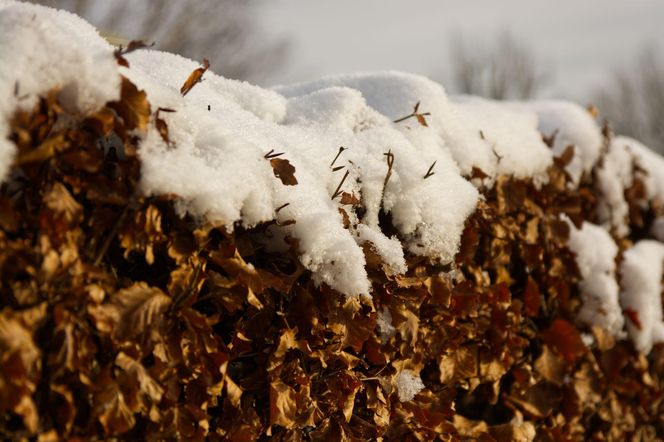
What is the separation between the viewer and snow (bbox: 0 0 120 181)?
65.2 inches

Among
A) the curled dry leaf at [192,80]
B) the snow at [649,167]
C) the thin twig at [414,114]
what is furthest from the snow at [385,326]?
the snow at [649,167]

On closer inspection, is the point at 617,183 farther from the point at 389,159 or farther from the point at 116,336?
the point at 116,336

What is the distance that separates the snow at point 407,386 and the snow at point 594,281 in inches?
58.5

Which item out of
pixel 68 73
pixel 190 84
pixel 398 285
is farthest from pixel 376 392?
pixel 68 73

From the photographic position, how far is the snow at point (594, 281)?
381cm

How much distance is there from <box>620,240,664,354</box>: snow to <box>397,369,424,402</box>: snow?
1958mm

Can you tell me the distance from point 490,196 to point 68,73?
2.08 m

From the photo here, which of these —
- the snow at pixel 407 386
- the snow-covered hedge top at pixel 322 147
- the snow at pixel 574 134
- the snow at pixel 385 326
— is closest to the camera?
the snow-covered hedge top at pixel 322 147

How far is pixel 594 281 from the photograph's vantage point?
3.86m

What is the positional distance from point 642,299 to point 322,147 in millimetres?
2567

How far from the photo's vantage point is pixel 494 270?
130 inches

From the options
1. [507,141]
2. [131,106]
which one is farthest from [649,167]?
[131,106]

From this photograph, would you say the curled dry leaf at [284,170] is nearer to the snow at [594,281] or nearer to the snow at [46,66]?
the snow at [46,66]

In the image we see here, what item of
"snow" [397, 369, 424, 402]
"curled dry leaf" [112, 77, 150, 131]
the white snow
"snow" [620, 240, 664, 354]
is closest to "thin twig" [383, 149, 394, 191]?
"snow" [397, 369, 424, 402]
